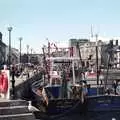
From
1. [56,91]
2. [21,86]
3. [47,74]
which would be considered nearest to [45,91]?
[56,91]

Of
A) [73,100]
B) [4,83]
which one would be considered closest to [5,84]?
[4,83]

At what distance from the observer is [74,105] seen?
23984 millimetres

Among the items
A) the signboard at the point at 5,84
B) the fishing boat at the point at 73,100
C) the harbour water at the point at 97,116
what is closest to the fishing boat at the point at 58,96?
the fishing boat at the point at 73,100

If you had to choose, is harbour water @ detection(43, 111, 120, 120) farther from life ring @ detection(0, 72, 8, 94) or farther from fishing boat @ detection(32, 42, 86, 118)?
life ring @ detection(0, 72, 8, 94)

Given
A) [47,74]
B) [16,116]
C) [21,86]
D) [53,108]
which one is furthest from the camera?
[21,86]

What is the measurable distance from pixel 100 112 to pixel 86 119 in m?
0.87

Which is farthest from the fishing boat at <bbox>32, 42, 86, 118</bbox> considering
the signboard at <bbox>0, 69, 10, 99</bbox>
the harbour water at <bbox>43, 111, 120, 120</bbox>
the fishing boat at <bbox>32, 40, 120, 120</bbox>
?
the signboard at <bbox>0, 69, 10, 99</bbox>

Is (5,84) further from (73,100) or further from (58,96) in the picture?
(58,96)

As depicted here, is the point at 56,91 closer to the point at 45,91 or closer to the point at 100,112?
the point at 45,91

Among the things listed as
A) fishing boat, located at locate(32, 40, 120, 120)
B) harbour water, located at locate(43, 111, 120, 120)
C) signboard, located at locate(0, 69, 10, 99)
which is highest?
signboard, located at locate(0, 69, 10, 99)

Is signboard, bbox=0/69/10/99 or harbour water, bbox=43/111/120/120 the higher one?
signboard, bbox=0/69/10/99

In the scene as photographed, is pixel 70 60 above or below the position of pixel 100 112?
above

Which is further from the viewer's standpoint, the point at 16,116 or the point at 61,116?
the point at 61,116

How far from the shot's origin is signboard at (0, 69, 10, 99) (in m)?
17.8
